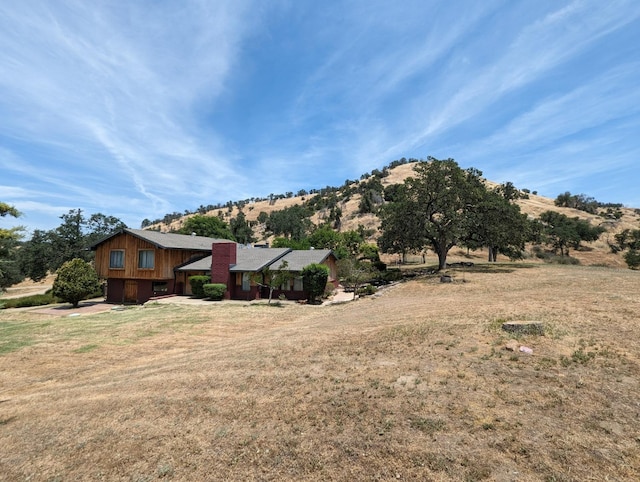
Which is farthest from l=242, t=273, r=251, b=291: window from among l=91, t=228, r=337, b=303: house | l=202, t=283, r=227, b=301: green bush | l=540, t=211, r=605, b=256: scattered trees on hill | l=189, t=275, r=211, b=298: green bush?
l=540, t=211, r=605, b=256: scattered trees on hill

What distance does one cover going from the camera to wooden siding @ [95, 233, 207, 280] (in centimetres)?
3294

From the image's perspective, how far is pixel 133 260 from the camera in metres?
33.2

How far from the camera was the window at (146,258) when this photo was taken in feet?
109

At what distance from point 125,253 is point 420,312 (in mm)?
29675

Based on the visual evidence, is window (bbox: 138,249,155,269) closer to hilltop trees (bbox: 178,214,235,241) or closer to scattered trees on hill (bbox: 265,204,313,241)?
hilltop trees (bbox: 178,214,235,241)

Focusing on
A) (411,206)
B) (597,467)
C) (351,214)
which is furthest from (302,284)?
(351,214)

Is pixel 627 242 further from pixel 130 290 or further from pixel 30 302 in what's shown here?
pixel 30 302

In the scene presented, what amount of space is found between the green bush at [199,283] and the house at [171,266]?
65 cm

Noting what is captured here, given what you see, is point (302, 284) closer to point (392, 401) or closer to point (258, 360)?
point (258, 360)

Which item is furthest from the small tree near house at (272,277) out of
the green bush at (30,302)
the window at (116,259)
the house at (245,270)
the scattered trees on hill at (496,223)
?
the scattered trees on hill at (496,223)

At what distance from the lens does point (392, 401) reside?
7.11m

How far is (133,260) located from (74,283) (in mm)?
5120

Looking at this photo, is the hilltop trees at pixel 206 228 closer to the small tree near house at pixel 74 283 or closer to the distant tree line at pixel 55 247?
the distant tree line at pixel 55 247

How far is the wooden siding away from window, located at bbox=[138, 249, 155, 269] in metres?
0.26
